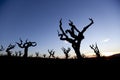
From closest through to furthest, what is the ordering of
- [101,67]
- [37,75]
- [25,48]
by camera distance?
[37,75] < [101,67] < [25,48]

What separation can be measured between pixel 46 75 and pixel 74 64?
4.42 feet

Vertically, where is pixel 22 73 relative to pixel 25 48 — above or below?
below

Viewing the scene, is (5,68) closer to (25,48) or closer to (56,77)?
(56,77)

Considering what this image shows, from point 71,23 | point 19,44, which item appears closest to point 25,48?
point 19,44

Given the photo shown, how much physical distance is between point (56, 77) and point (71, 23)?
1546 cm

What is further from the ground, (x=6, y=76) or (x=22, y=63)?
(x=22, y=63)

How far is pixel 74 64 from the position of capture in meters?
5.85

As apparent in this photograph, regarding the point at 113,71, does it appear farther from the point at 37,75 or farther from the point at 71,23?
the point at 71,23

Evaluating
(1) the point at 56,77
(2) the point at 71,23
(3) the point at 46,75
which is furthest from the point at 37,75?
(2) the point at 71,23

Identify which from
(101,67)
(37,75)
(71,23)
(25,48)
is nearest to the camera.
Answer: (37,75)

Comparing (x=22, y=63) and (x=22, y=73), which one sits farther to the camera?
(x=22, y=63)

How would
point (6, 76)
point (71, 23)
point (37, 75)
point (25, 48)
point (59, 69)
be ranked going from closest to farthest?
point (6, 76)
point (37, 75)
point (59, 69)
point (71, 23)
point (25, 48)

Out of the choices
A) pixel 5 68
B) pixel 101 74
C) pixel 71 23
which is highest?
pixel 71 23

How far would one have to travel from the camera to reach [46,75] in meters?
5.13
